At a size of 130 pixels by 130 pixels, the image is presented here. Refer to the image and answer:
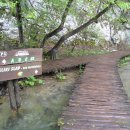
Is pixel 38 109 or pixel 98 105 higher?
pixel 98 105

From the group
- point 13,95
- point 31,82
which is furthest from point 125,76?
point 13,95

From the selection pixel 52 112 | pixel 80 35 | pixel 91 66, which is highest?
pixel 80 35

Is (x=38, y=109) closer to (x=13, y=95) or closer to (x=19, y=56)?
(x=13, y=95)

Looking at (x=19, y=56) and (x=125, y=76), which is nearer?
(x=19, y=56)

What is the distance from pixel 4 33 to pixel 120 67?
574 centimetres

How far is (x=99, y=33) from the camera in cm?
1752

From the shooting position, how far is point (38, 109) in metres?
7.01

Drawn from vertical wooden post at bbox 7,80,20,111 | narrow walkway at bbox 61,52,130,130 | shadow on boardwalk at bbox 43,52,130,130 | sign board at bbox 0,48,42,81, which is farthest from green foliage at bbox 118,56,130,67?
vertical wooden post at bbox 7,80,20,111

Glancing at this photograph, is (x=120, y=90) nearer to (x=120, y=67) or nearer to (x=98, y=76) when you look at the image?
(x=98, y=76)

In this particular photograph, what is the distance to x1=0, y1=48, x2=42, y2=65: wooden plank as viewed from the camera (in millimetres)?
6121

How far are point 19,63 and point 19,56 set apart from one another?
0.15m

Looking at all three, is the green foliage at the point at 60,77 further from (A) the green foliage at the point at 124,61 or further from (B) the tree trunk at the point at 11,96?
(A) the green foliage at the point at 124,61

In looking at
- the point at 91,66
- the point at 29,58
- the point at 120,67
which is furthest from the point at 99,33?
the point at 29,58

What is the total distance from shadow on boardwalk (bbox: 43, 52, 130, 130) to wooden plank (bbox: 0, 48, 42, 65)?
126cm
